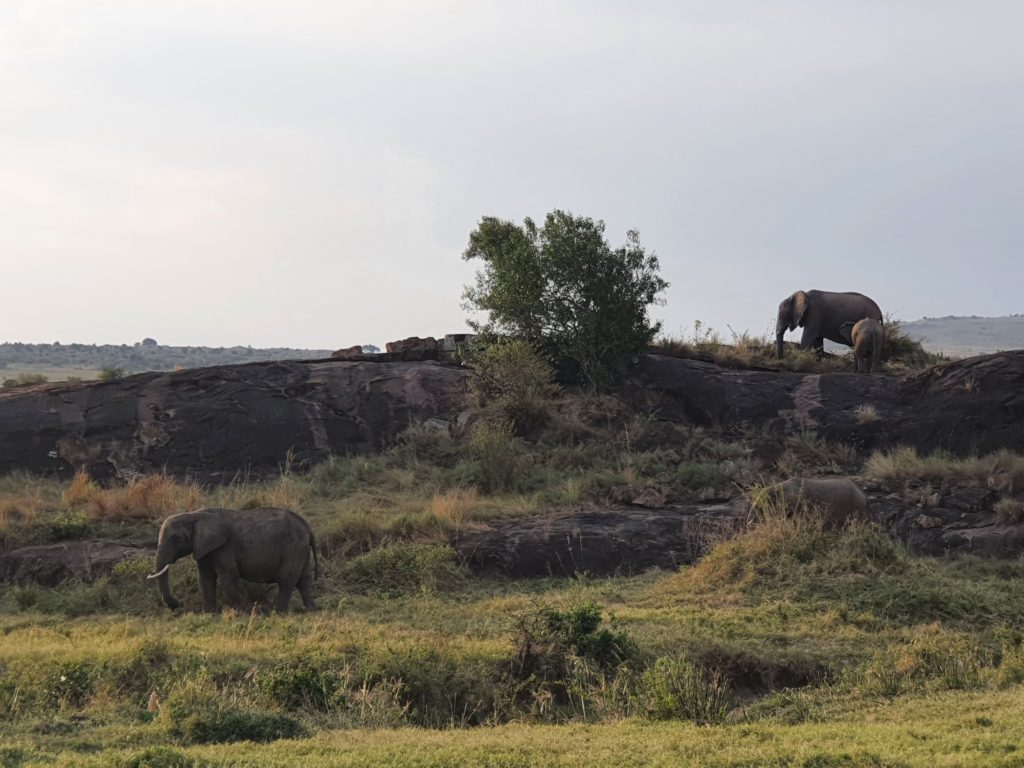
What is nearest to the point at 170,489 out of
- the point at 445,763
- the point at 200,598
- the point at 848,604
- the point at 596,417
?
the point at 200,598

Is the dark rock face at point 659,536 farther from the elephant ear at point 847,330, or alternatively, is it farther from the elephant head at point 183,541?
the elephant ear at point 847,330

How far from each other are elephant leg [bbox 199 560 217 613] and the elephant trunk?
338 millimetres

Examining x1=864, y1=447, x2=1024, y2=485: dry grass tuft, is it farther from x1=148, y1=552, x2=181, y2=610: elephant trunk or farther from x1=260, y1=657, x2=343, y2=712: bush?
x1=260, y1=657, x2=343, y2=712: bush

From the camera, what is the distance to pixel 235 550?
13742 millimetres

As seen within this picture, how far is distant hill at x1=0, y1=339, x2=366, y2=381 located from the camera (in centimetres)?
6869

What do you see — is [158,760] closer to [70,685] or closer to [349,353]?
[70,685]

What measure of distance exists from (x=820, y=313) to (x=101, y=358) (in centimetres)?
5830

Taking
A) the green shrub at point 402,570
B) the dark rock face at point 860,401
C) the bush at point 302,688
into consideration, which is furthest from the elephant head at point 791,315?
the bush at point 302,688

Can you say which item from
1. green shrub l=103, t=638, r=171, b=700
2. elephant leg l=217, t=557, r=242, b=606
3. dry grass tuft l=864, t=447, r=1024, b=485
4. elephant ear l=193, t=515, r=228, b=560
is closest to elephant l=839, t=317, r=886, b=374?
dry grass tuft l=864, t=447, r=1024, b=485

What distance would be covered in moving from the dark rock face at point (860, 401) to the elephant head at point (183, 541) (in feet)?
40.8

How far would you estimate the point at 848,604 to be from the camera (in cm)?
1248

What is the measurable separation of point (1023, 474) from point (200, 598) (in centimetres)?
1249

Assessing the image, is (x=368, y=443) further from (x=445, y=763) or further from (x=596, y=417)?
(x=445, y=763)

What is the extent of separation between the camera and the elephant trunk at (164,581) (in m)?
13.5
